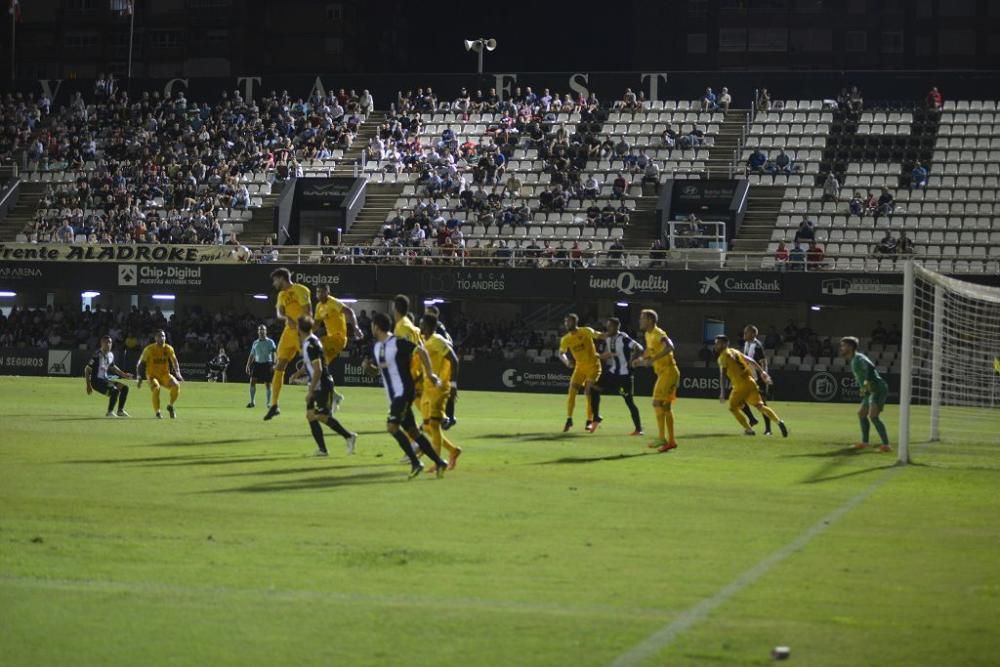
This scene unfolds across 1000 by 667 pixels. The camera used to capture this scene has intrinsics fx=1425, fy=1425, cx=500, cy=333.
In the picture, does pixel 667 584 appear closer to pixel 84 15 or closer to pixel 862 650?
pixel 862 650

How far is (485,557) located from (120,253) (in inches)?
1669

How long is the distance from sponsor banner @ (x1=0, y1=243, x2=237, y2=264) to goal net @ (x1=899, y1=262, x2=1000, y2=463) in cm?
2438

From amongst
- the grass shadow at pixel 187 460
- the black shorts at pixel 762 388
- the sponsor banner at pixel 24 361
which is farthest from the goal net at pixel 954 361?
the sponsor banner at pixel 24 361

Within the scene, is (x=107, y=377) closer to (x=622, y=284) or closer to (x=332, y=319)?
(x=332, y=319)

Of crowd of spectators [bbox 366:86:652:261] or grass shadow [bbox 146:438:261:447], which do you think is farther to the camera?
crowd of spectators [bbox 366:86:652:261]

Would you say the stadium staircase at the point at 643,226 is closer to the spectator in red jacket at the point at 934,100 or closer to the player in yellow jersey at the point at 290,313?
the spectator in red jacket at the point at 934,100

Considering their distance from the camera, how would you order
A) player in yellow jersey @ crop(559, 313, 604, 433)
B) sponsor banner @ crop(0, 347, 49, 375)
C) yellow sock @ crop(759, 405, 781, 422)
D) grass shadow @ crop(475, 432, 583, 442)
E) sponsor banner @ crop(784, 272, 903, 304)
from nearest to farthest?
1. grass shadow @ crop(475, 432, 583, 442)
2. yellow sock @ crop(759, 405, 781, 422)
3. player in yellow jersey @ crop(559, 313, 604, 433)
4. sponsor banner @ crop(784, 272, 903, 304)
5. sponsor banner @ crop(0, 347, 49, 375)

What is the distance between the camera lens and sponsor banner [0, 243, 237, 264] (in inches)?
1980

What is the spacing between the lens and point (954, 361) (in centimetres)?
3391

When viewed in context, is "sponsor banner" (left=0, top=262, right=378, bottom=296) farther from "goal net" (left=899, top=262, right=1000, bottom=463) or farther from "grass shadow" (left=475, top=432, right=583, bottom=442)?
"grass shadow" (left=475, top=432, right=583, bottom=442)

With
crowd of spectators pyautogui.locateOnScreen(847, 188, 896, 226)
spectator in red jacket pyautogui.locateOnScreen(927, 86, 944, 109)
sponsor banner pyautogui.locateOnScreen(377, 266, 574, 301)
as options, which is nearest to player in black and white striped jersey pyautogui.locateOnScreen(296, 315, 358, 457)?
sponsor banner pyautogui.locateOnScreen(377, 266, 574, 301)

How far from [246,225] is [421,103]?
9549 mm

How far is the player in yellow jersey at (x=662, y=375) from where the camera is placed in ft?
71.1

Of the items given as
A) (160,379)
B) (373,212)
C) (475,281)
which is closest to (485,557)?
(160,379)
